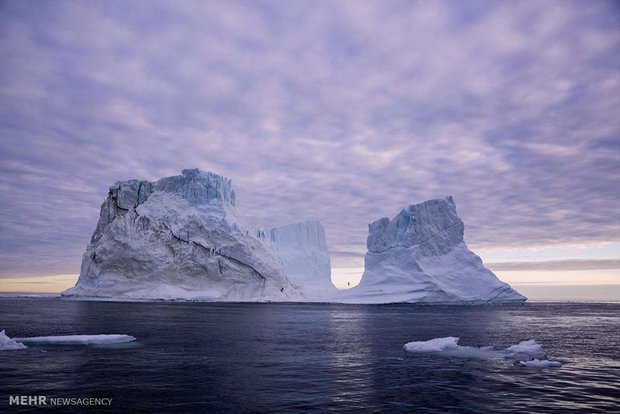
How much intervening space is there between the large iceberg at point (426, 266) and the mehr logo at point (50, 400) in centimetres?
4545

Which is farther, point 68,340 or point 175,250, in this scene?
point 175,250

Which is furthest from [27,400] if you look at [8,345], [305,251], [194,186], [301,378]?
[305,251]

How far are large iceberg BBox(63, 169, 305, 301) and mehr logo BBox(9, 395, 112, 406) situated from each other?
51.4m

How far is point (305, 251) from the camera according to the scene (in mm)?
→ 89188

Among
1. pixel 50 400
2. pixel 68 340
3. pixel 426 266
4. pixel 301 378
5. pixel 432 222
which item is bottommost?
pixel 301 378

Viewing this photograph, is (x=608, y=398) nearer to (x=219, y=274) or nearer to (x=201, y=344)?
(x=201, y=344)

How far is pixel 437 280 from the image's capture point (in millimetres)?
51375

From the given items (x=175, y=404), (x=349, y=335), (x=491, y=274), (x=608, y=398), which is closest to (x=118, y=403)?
(x=175, y=404)

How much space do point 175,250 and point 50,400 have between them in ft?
176

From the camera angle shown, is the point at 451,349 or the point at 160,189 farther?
the point at 160,189

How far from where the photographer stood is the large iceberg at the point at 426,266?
168 feet

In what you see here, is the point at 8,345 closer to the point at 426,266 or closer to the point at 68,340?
the point at 68,340

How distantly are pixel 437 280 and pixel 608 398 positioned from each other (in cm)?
4272

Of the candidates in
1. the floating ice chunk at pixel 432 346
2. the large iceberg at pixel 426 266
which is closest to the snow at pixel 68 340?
the floating ice chunk at pixel 432 346
